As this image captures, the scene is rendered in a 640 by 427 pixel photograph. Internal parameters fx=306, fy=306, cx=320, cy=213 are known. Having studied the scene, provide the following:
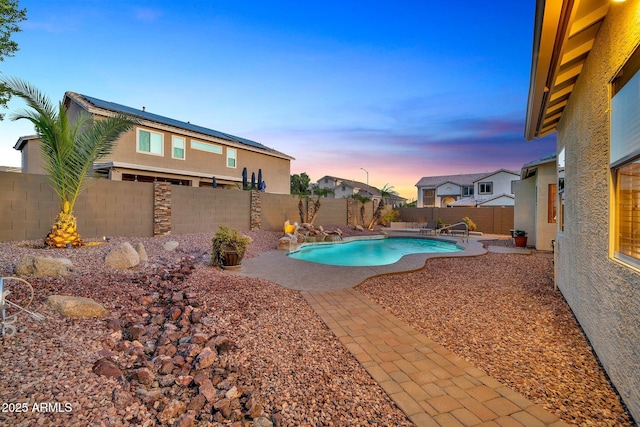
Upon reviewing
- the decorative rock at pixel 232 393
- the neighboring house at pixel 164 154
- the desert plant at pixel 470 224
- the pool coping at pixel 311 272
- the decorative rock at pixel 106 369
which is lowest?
the decorative rock at pixel 232 393

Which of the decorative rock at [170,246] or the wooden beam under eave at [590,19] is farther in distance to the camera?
the decorative rock at [170,246]

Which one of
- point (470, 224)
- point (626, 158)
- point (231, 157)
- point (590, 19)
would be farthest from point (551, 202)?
point (231, 157)

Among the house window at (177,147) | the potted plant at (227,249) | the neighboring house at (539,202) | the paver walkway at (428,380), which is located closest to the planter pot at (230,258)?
the potted plant at (227,249)

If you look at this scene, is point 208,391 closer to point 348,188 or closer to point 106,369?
point 106,369

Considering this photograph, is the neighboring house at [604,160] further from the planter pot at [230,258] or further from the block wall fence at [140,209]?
the block wall fence at [140,209]

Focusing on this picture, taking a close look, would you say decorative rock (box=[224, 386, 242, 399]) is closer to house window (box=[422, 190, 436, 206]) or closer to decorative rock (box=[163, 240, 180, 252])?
decorative rock (box=[163, 240, 180, 252])

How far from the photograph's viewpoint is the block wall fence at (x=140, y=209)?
835 centimetres

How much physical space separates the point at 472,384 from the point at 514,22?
12088 millimetres

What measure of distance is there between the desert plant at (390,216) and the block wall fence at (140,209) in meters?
6.18

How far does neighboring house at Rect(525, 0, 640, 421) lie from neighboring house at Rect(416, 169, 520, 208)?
104 feet

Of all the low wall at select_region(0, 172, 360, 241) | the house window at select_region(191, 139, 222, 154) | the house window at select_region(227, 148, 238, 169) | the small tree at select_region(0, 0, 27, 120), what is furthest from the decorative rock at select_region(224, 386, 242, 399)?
the house window at select_region(227, 148, 238, 169)

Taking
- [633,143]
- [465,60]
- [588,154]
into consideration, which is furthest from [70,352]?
[465,60]

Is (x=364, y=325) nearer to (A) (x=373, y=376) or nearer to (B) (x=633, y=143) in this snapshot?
(A) (x=373, y=376)

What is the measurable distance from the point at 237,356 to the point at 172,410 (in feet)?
3.12
